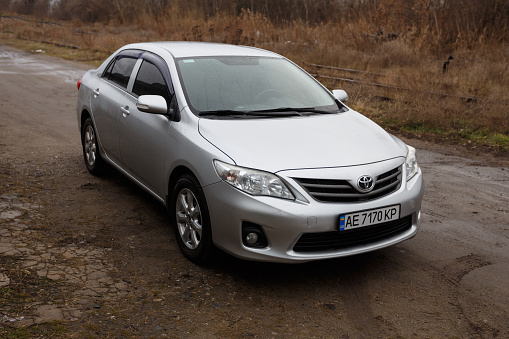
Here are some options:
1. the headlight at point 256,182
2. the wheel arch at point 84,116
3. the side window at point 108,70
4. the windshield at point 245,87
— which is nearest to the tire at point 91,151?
the wheel arch at point 84,116

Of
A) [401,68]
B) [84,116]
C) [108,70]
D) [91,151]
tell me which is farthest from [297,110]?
[401,68]

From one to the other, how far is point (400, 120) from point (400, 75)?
10.3 feet

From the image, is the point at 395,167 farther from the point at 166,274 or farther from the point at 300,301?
the point at 166,274

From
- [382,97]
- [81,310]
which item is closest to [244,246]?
[81,310]

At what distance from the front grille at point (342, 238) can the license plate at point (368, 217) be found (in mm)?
45

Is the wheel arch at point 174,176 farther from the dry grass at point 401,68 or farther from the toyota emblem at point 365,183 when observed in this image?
the dry grass at point 401,68

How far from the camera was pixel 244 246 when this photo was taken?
395cm

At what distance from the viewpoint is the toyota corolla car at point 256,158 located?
3879mm

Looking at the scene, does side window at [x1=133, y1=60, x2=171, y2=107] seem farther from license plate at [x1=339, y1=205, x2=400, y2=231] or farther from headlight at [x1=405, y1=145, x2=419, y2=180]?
headlight at [x1=405, y1=145, x2=419, y2=180]

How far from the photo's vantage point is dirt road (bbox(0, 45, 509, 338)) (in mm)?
3543

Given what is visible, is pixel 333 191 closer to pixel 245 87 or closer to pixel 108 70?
pixel 245 87

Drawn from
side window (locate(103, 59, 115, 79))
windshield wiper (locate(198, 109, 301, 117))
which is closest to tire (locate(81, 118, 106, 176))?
side window (locate(103, 59, 115, 79))

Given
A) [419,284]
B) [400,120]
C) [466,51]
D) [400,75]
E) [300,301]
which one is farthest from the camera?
[466,51]

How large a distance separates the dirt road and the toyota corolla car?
314 millimetres
